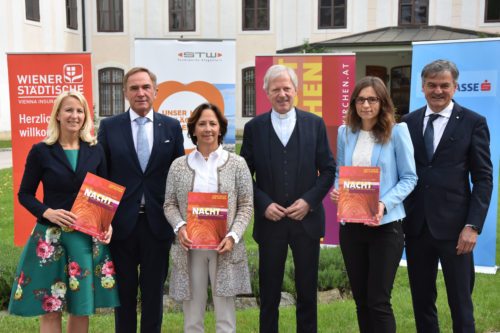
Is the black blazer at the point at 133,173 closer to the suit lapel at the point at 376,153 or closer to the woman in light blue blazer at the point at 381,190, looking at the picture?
the woman in light blue blazer at the point at 381,190

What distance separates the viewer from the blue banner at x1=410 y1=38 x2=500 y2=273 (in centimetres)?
579

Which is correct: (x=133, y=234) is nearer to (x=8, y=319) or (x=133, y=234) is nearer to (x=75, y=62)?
(x=8, y=319)

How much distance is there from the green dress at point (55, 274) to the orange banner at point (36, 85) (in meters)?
3.48

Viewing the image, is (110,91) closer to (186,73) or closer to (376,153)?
(186,73)

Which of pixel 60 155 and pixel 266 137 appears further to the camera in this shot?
pixel 266 137

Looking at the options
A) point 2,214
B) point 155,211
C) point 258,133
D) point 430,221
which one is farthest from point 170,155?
point 2,214

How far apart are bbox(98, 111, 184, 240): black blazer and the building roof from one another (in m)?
19.6

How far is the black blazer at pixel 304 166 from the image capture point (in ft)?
12.2

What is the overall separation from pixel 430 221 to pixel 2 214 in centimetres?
825

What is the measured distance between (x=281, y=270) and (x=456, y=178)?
1.37 meters

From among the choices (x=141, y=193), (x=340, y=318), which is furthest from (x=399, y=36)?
(x=141, y=193)

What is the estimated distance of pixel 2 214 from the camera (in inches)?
376

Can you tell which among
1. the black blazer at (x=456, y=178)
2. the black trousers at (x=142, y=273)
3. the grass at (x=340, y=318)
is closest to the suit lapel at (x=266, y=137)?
the black trousers at (x=142, y=273)

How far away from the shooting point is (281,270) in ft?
12.6
